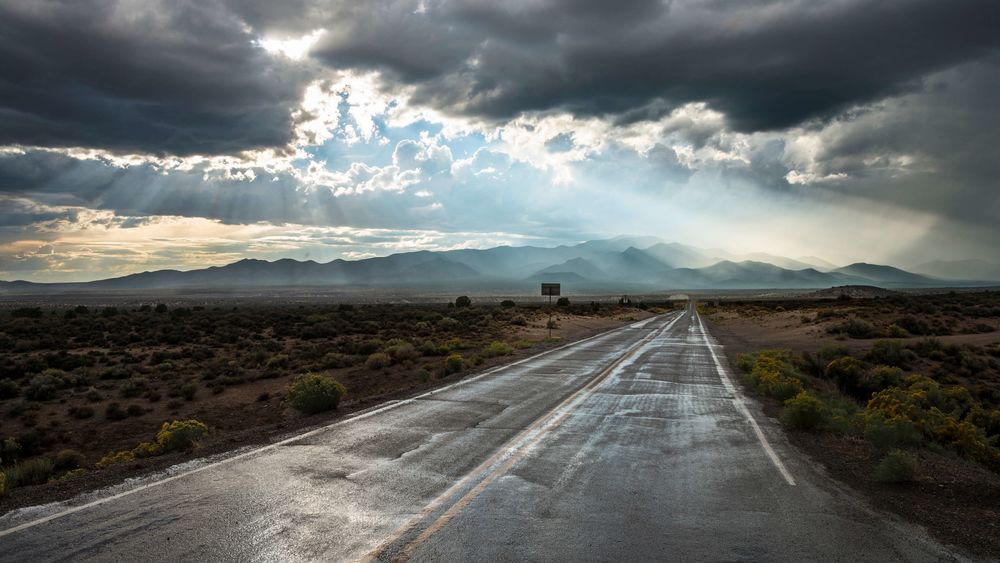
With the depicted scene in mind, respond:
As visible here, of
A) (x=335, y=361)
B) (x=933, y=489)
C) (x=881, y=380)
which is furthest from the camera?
(x=335, y=361)

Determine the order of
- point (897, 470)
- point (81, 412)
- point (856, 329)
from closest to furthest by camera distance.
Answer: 1. point (897, 470)
2. point (81, 412)
3. point (856, 329)

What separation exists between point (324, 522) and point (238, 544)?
814 millimetres

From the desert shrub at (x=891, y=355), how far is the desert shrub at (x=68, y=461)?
95.7 ft

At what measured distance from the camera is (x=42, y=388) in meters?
19.6

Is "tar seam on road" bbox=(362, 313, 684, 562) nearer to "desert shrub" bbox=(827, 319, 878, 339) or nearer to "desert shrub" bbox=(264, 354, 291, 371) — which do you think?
"desert shrub" bbox=(264, 354, 291, 371)

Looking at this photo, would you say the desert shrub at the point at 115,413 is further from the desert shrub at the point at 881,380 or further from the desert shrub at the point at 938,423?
the desert shrub at the point at 881,380

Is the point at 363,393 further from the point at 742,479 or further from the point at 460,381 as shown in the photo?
the point at 742,479

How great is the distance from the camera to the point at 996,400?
2072 centimetres

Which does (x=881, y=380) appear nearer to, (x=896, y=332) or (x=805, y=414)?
(x=805, y=414)

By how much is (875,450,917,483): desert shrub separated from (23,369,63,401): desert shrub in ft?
77.5

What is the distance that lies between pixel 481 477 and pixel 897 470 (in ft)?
18.2

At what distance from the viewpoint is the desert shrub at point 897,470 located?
7648 millimetres

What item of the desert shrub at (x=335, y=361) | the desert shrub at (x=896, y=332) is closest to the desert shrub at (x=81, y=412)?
the desert shrub at (x=335, y=361)

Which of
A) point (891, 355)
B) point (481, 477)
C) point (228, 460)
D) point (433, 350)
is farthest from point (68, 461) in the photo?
point (891, 355)
